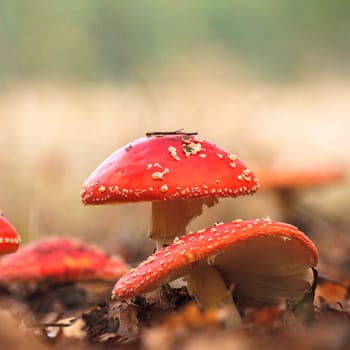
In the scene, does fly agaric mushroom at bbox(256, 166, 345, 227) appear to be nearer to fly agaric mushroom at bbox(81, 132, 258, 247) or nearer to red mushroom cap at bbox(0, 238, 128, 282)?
red mushroom cap at bbox(0, 238, 128, 282)

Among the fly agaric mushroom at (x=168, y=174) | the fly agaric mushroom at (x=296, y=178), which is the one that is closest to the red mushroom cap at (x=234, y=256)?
the fly agaric mushroom at (x=168, y=174)

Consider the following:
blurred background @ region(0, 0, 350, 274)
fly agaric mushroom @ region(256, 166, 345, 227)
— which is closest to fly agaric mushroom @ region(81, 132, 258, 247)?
blurred background @ region(0, 0, 350, 274)

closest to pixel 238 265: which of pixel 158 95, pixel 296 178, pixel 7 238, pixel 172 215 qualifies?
pixel 172 215

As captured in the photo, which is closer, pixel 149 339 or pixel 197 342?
pixel 197 342

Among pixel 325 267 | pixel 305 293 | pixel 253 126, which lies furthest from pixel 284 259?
pixel 253 126

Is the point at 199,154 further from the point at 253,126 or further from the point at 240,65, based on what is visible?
the point at 240,65
